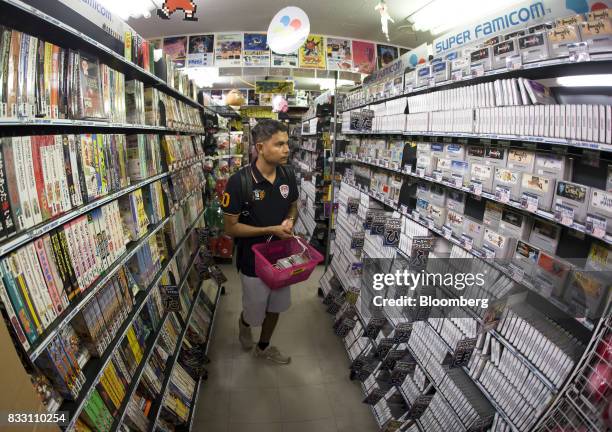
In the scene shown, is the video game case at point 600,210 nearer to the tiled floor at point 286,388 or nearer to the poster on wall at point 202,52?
the tiled floor at point 286,388

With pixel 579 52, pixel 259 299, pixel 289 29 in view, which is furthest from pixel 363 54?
pixel 579 52

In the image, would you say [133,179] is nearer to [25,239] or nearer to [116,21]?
[116,21]

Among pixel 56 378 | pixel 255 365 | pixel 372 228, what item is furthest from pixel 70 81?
pixel 255 365

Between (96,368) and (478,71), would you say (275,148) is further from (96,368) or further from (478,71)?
(96,368)

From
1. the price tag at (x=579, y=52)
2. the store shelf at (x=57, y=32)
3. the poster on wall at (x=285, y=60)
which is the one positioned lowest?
the price tag at (x=579, y=52)

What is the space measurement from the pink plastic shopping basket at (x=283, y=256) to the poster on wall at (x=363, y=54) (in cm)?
422

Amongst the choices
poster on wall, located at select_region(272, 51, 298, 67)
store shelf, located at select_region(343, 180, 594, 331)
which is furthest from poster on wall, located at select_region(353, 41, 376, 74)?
store shelf, located at select_region(343, 180, 594, 331)

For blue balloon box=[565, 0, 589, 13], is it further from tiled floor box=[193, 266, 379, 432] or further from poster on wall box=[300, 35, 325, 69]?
poster on wall box=[300, 35, 325, 69]

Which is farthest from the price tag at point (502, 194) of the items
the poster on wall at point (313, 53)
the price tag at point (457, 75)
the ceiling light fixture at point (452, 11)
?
the poster on wall at point (313, 53)

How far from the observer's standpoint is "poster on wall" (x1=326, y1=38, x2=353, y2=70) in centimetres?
A: 590

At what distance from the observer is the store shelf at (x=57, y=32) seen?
1.09 meters

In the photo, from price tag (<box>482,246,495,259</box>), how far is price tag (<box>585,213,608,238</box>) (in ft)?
1.86

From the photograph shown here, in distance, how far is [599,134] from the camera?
133 centimetres

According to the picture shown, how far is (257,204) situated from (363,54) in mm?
4623
